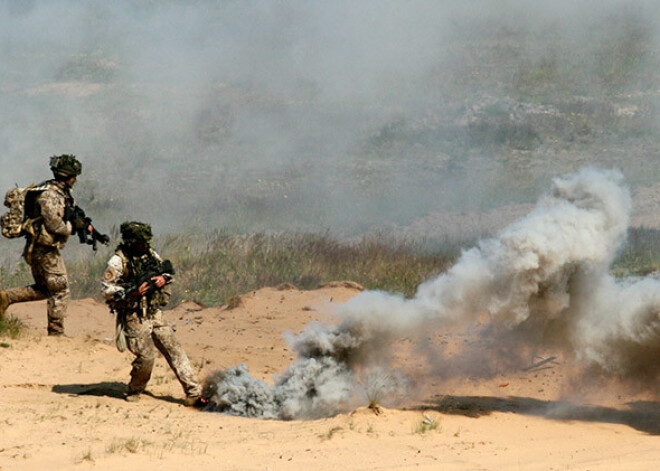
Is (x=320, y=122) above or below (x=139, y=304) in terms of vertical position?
above

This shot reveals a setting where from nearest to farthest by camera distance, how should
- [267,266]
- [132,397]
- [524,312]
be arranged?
[524,312] → [132,397] → [267,266]

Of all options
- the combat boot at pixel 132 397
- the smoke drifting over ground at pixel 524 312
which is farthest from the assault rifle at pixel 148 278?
the smoke drifting over ground at pixel 524 312

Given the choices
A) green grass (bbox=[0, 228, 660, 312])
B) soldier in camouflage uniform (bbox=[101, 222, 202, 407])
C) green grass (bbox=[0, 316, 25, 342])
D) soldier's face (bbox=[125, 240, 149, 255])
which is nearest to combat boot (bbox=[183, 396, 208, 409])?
soldier in camouflage uniform (bbox=[101, 222, 202, 407])

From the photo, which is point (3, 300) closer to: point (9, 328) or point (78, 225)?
point (9, 328)

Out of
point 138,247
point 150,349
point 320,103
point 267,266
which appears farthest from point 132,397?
point 320,103

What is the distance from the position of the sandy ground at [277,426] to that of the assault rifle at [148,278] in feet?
3.19

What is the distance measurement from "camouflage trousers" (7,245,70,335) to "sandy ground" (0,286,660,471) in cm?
33

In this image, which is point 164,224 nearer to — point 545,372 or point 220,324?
point 220,324

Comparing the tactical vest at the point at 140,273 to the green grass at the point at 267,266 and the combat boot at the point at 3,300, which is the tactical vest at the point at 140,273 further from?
the green grass at the point at 267,266

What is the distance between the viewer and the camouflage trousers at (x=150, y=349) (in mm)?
7863

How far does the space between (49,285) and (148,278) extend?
256 cm

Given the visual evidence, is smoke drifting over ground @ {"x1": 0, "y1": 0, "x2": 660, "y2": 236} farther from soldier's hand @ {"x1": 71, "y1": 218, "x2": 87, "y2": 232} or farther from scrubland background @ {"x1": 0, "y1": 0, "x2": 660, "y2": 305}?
soldier's hand @ {"x1": 71, "y1": 218, "x2": 87, "y2": 232}

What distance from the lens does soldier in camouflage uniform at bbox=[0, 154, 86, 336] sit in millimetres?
9562

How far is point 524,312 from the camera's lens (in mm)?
7328
